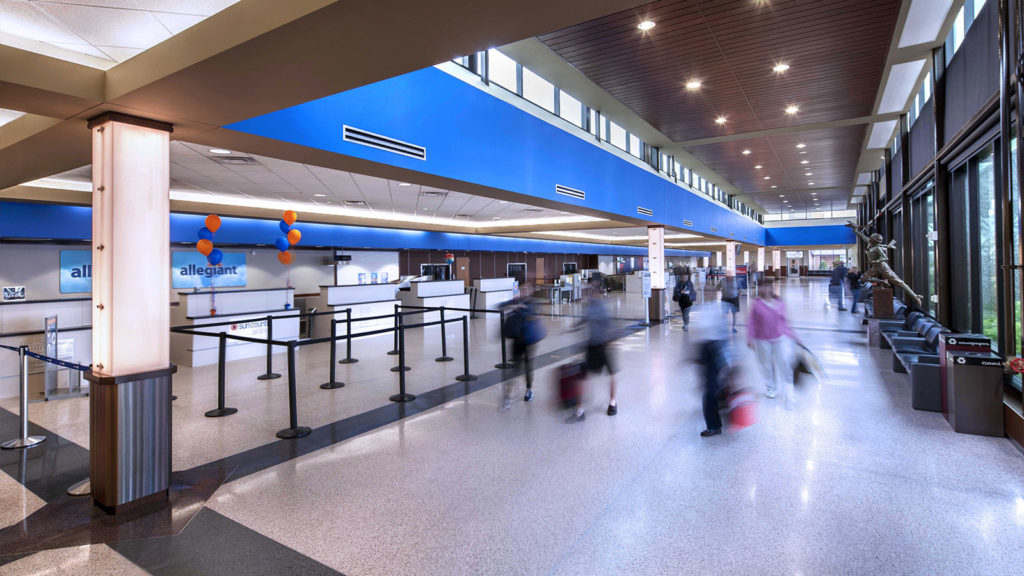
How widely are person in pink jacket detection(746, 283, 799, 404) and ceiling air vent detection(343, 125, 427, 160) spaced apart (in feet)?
14.1

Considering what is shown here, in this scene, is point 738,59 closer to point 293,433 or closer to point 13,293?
point 293,433

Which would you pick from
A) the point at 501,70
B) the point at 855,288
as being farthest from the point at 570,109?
the point at 855,288

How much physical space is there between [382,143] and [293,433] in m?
3.12

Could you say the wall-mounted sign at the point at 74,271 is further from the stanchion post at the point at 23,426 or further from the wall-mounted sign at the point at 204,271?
the stanchion post at the point at 23,426

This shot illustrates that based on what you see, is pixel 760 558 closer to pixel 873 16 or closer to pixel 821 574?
pixel 821 574

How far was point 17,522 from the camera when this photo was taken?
3.14 meters

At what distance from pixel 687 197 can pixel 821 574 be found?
1382 cm

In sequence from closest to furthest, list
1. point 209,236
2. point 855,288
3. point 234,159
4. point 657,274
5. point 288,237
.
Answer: point 234,159
point 288,237
point 209,236
point 657,274
point 855,288

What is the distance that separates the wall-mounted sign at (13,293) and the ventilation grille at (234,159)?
6389mm

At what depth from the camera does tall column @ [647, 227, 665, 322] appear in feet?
43.1

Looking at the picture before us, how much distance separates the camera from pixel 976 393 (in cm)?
446

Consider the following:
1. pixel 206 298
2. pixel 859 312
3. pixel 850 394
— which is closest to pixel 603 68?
pixel 850 394

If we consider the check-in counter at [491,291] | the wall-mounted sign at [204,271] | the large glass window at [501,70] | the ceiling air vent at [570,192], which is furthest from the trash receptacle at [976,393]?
the wall-mounted sign at [204,271]

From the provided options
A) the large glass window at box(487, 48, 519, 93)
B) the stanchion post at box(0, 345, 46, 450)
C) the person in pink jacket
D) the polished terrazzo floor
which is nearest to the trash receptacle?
the polished terrazzo floor
